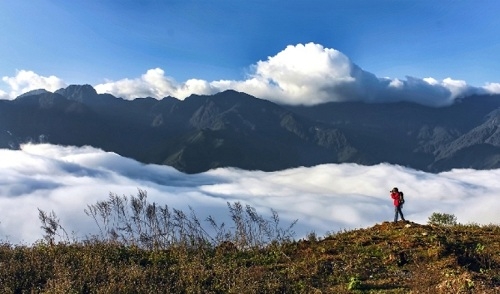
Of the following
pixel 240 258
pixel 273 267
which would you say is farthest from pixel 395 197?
pixel 273 267

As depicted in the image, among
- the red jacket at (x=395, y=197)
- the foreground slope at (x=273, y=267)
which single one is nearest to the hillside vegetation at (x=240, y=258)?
the foreground slope at (x=273, y=267)

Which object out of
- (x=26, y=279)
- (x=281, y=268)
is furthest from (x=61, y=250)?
(x=281, y=268)

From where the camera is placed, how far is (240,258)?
14.5 meters

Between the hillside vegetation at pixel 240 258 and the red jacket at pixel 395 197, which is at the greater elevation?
the red jacket at pixel 395 197

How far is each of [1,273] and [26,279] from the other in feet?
2.67

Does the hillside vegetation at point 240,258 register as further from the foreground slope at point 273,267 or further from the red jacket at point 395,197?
the red jacket at point 395,197

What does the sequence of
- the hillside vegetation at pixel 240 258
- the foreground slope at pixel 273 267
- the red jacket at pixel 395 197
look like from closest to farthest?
the foreground slope at pixel 273 267 < the hillside vegetation at pixel 240 258 < the red jacket at pixel 395 197

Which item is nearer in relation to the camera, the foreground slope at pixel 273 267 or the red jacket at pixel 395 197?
the foreground slope at pixel 273 267

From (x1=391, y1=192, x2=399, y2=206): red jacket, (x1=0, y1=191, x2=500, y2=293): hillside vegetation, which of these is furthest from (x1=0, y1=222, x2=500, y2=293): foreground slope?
(x1=391, y1=192, x2=399, y2=206): red jacket

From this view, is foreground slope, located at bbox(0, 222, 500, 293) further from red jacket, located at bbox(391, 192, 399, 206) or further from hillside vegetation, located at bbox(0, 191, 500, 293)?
red jacket, located at bbox(391, 192, 399, 206)

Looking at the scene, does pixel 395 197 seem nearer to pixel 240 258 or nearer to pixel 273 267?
pixel 240 258

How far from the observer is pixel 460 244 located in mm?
14586

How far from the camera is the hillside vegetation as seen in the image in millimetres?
10977

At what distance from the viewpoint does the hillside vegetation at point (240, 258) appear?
36.0 ft
